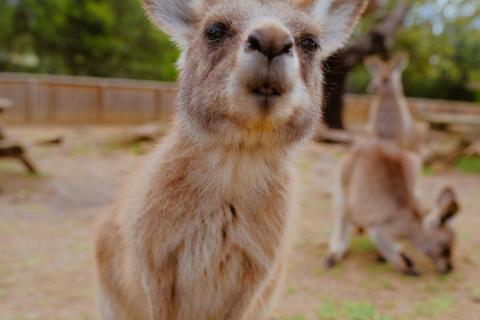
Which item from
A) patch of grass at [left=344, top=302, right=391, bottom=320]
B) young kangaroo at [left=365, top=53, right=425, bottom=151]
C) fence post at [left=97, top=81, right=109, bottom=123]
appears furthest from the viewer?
fence post at [left=97, top=81, right=109, bottom=123]

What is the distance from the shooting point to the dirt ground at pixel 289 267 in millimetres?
4426

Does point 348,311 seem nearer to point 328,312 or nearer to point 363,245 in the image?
point 328,312

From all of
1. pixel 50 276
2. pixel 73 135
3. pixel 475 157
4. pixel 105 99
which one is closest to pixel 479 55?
pixel 475 157

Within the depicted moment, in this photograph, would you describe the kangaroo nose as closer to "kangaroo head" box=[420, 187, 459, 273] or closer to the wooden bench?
"kangaroo head" box=[420, 187, 459, 273]

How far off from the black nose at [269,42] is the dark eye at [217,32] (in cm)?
47

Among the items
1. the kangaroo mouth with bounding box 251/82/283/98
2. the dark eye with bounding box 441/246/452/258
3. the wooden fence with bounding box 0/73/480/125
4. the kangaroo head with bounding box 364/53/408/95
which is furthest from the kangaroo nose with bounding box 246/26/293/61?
the wooden fence with bounding box 0/73/480/125

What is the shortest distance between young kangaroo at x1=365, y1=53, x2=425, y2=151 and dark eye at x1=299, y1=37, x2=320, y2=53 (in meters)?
4.75

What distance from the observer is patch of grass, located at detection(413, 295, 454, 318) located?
4.39 meters

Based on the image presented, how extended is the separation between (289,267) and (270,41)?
3.90m

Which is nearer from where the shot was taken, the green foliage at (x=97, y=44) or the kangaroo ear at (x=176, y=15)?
the kangaroo ear at (x=176, y=15)

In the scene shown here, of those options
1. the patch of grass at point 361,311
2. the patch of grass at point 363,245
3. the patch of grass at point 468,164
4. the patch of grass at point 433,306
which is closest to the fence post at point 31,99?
the patch of grass at point 468,164

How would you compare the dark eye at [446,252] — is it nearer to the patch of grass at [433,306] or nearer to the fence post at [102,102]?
the patch of grass at [433,306]

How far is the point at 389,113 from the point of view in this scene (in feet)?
25.4

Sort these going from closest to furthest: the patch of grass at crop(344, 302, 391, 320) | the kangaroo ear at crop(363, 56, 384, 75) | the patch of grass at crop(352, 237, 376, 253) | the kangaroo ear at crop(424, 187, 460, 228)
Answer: the patch of grass at crop(344, 302, 391, 320) < the kangaroo ear at crop(424, 187, 460, 228) < the patch of grass at crop(352, 237, 376, 253) < the kangaroo ear at crop(363, 56, 384, 75)
